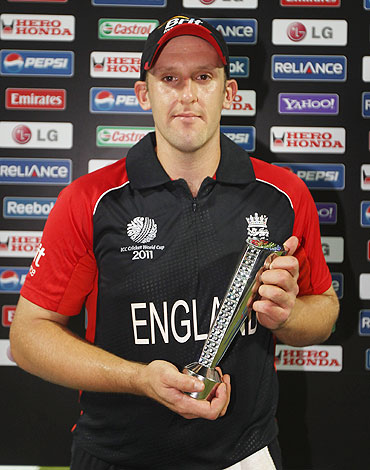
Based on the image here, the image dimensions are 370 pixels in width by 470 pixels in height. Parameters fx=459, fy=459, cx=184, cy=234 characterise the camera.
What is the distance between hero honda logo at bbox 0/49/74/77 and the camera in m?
1.91

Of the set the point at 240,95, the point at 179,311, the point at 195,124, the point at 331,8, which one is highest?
the point at 331,8

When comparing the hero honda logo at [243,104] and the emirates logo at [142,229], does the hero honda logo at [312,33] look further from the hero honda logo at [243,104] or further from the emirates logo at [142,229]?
the emirates logo at [142,229]

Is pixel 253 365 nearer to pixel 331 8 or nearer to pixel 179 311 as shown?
pixel 179 311

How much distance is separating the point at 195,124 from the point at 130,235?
324 mm

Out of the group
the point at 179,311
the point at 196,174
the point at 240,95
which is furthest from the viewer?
the point at 240,95

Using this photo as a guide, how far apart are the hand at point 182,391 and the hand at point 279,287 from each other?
7.0 inches

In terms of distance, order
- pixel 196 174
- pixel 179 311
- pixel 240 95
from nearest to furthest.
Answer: pixel 179 311, pixel 196 174, pixel 240 95

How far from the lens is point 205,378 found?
2.90ft

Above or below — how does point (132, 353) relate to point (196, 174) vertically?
below

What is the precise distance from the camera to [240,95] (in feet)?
6.23

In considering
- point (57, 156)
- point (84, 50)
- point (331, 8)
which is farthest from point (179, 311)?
point (331, 8)

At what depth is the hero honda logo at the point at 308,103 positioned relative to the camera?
6.26 ft

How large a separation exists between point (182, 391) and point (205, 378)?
50 millimetres

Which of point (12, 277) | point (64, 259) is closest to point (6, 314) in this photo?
point (12, 277)
